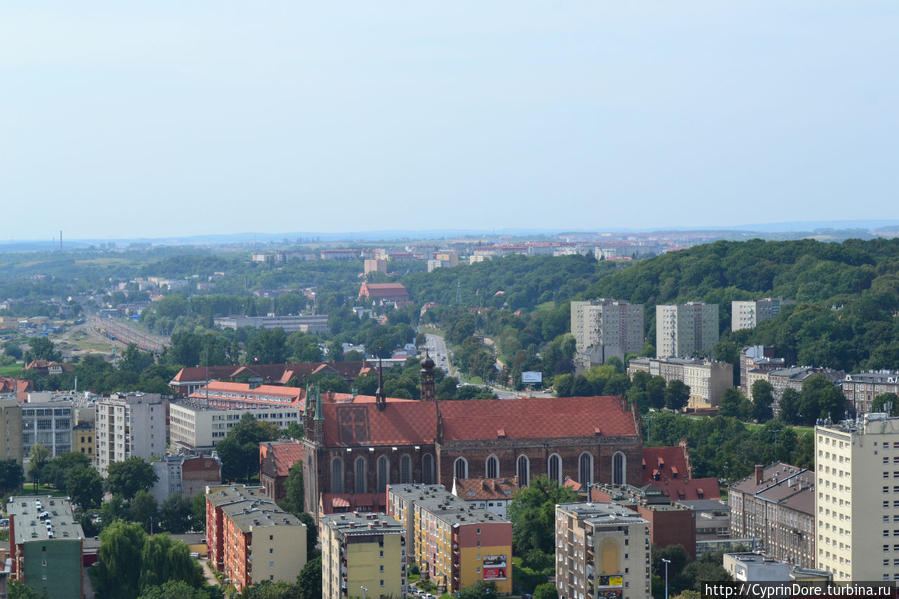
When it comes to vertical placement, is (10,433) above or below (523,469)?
below

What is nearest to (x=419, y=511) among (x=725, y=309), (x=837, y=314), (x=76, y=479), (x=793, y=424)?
(x=76, y=479)

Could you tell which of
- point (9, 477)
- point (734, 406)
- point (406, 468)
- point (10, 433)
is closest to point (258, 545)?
point (406, 468)

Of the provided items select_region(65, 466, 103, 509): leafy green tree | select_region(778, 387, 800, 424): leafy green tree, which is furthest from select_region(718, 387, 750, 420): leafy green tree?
select_region(65, 466, 103, 509): leafy green tree

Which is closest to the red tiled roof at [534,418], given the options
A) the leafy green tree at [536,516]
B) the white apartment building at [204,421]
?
the leafy green tree at [536,516]

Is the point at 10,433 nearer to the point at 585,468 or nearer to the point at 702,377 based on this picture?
the point at 585,468

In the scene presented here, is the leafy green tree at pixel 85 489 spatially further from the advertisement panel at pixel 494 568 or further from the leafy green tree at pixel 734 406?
the leafy green tree at pixel 734 406

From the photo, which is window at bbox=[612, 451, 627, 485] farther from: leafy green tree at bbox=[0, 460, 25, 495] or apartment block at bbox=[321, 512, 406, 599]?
leafy green tree at bbox=[0, 460, 25, 495]

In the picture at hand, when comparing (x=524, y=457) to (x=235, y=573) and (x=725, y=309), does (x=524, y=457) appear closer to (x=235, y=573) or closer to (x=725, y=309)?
(x=235, y=573)
